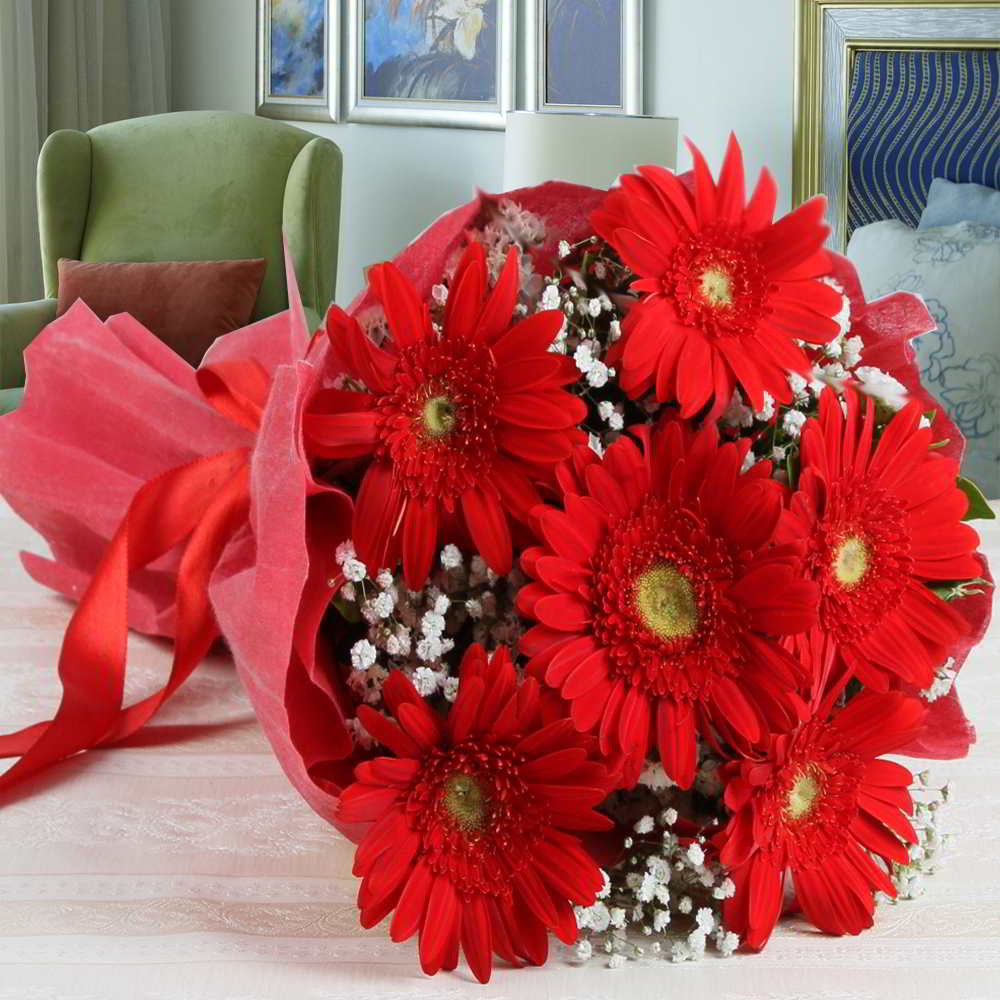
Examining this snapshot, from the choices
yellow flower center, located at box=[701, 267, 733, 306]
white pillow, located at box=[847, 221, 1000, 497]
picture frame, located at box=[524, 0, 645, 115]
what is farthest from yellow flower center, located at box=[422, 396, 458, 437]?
picture frame, located at box=[524, 0, 645, 115]

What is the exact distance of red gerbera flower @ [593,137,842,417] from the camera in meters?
0.47

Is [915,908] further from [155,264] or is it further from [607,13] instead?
[607,13]

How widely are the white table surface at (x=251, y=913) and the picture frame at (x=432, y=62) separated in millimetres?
3233

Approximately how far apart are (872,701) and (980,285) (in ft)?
6.43

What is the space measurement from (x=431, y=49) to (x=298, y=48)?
19.5 inches

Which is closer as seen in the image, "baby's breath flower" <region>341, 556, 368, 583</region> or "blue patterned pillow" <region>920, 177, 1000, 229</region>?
"baby's breath flower" <region>341, 556, 368, 583</region>

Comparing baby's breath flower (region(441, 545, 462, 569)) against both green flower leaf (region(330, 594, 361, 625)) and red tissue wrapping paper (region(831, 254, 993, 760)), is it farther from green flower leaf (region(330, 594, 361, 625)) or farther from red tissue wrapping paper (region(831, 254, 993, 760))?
red tissue wrapping paper (region(831, 254, 993, 760))

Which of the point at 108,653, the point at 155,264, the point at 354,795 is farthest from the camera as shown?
the point at 155,264

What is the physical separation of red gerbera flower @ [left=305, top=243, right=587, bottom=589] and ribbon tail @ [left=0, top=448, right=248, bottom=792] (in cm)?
19

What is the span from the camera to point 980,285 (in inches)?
88.1

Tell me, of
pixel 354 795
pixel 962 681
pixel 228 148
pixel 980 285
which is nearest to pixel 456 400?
pixel 354 795

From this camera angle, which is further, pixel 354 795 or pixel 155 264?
pixel 155 264

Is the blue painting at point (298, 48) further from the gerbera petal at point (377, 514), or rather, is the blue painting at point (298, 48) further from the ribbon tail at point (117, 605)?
the gerbera petal at point (377, 514)

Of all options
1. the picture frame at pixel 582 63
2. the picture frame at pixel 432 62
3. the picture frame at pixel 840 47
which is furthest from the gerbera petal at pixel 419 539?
the picture frame at pixel 432 62
